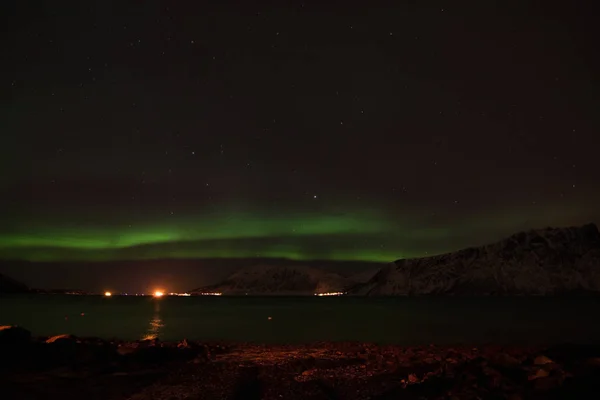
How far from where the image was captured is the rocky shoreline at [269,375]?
16531 millimetres

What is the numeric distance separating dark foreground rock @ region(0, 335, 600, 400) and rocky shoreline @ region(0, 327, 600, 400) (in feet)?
0.12

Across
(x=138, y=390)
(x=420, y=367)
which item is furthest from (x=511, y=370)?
(x=138, y=390)

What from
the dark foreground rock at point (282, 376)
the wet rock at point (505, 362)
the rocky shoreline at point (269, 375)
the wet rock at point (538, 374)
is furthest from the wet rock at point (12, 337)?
the wet rock at point (538, 374)

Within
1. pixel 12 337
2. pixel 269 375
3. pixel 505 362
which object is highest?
pixel 12 337

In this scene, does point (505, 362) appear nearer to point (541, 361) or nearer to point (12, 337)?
point (541, 361)

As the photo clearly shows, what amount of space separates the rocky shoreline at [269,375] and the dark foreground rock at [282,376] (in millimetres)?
36

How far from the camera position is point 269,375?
23.1 m

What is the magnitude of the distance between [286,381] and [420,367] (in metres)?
5.61

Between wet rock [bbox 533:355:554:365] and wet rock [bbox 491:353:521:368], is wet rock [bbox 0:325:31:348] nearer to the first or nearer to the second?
wet rock [bbox 491:353:521:368]

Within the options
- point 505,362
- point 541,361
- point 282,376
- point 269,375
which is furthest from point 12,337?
point 541,361

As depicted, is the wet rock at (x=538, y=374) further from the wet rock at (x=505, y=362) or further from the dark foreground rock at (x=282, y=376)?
the wet rock at (x=505, y=362)

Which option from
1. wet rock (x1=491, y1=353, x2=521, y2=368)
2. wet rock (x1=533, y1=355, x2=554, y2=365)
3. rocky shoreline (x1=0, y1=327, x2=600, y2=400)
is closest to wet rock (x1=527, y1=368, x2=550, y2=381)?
rocky shoreline (x1=0, y1=327, x2=600, y2=400)

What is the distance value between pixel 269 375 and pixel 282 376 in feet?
2.35

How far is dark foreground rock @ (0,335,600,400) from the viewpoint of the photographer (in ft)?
54.0
